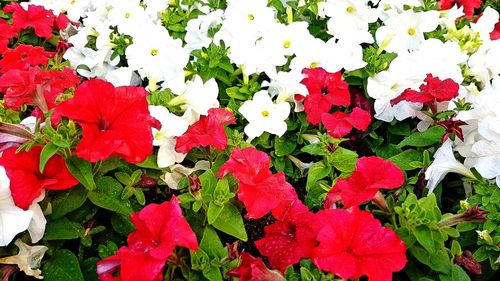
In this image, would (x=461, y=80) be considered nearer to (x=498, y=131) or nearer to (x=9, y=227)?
(x=498, y=131)

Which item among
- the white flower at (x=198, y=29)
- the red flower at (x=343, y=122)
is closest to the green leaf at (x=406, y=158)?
the red flower at (x=343, y=122)

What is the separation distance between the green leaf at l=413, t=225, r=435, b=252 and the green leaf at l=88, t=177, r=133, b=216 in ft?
2.22

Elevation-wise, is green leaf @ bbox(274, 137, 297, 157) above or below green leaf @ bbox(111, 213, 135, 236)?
above

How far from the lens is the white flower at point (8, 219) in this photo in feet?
4.14

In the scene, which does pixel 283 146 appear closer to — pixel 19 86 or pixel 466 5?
pixel 19 86

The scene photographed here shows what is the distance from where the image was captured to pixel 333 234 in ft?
3.95

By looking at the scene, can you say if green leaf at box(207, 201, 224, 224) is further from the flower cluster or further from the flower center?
the flower center

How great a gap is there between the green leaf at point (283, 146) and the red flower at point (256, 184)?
0.32m

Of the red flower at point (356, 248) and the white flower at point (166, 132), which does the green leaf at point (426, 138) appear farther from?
the white flower at point (166, 132)

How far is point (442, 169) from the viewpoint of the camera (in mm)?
1552

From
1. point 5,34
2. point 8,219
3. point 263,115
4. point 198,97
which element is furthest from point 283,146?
point 5,34

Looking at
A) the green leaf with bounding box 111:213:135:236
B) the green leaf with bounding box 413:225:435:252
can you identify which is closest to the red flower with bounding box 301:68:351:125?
the green leaf with bounding box 413:225:435:252

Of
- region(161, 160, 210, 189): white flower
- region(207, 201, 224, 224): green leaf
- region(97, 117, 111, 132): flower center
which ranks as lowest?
region(161, 160, 210, 189): white flower

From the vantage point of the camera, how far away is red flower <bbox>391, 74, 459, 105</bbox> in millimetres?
1702
